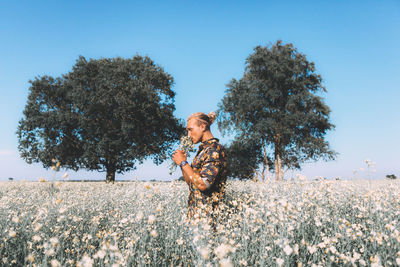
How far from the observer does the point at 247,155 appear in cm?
2744

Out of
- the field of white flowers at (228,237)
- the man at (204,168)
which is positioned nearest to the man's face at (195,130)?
the man at (204,168)

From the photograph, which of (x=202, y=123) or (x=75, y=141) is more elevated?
(x=75, y=141)

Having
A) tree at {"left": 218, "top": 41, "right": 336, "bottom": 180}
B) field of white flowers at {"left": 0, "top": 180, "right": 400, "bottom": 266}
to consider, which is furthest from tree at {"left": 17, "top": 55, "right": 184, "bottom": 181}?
field of white flowers at {"left": 0, "top": 180, "right": 400, "bottom": 266}

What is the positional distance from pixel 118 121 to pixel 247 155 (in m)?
13.5

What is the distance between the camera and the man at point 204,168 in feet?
10.6

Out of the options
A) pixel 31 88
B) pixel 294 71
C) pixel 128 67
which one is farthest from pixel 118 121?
pixel 294 71

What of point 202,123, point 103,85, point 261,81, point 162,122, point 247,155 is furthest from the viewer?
point 247,155

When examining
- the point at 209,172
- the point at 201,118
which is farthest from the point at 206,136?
the point at 209,172

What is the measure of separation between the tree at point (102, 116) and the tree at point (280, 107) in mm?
6490

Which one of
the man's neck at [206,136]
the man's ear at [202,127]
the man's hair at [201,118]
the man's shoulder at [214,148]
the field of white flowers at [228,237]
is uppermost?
the man's hair at [201,118]

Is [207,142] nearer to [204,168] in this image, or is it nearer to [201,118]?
[201,118]

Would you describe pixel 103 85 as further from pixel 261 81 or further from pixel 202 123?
pixel 202 123

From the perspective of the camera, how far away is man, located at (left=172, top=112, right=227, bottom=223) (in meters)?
3.24

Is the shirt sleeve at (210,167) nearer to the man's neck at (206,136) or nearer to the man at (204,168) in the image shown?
the man at (204,168)
